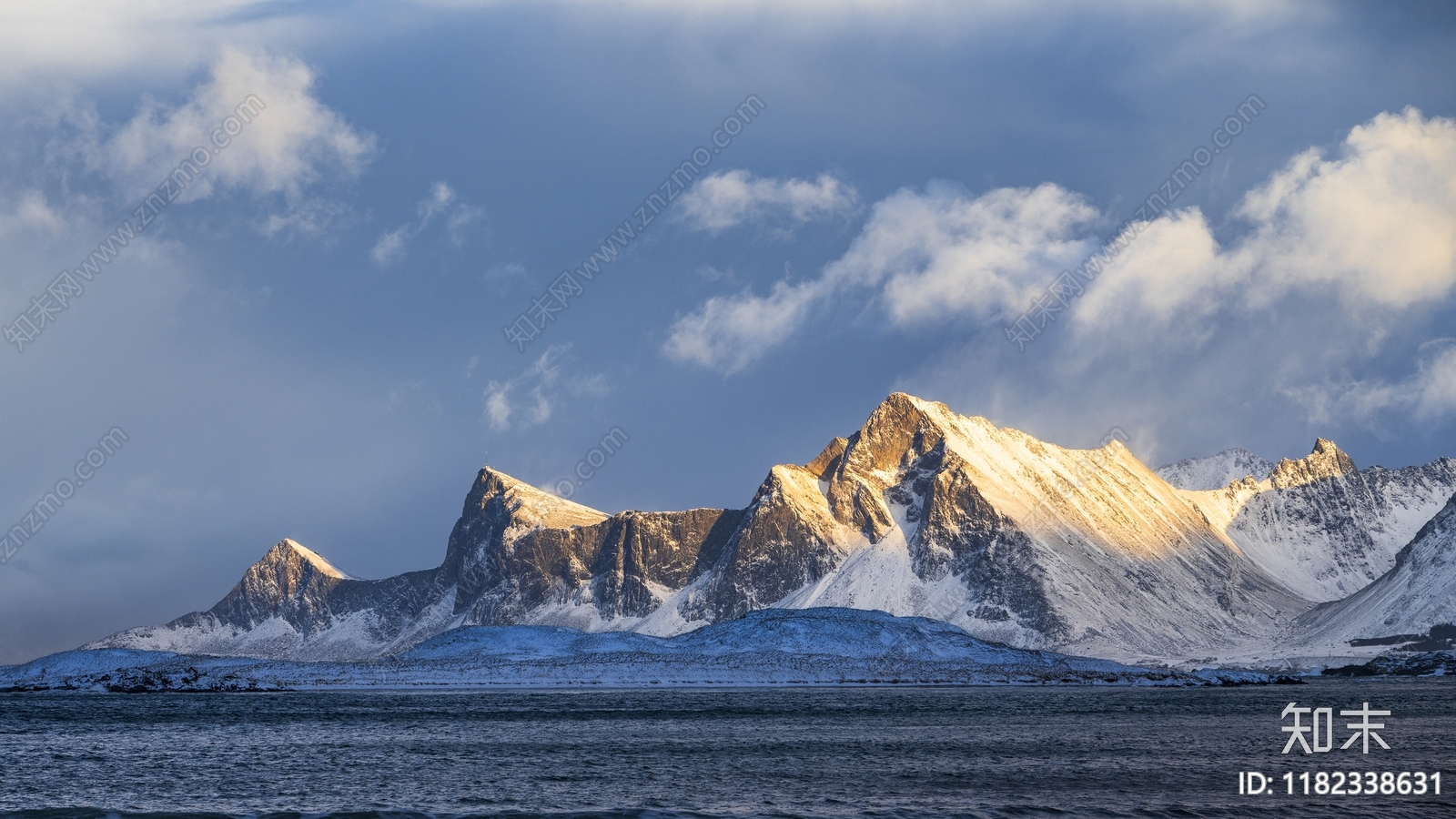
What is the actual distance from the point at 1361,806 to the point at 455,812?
50.7 metres

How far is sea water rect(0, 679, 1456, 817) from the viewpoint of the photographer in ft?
262

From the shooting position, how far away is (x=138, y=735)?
140250mm

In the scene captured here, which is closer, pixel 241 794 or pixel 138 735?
pixel 241 794

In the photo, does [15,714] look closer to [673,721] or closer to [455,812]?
[673,721]

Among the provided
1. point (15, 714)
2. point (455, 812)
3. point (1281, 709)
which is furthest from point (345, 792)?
point (1281, 709)

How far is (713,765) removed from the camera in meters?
106

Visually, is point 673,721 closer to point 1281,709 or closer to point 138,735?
point 138,735

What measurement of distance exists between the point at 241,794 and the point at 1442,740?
96895mm

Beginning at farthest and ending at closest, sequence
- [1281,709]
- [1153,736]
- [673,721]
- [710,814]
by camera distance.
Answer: [1281,709]
[673,721]
[1153,736]
[710,814]

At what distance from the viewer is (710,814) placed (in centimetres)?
7656

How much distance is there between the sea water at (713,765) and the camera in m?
80.0

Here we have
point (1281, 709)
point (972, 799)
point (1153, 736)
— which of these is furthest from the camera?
point (1281, 709)

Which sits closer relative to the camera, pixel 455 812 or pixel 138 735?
pixel 455 812

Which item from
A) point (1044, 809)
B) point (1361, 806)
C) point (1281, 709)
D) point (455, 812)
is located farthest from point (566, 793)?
point (1281, 709)
